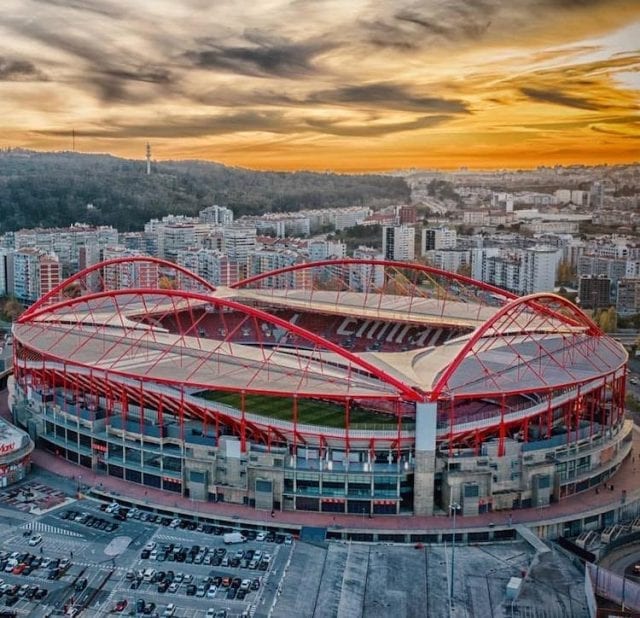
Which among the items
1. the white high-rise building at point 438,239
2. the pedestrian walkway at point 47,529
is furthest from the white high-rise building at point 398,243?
the pedestrian walkway at point 47,529

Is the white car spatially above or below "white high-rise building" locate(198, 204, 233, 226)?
below

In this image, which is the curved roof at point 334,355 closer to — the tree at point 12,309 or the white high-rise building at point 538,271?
the tree at point 12,309

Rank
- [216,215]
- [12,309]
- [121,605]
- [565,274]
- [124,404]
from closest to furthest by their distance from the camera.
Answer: [121,605] → [124,404] → [12,309] → [565,274] → [216,215]

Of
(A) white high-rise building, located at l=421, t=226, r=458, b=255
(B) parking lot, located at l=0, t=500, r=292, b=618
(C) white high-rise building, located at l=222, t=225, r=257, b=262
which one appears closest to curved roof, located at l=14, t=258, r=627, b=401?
(B) parking lot, located at l=0, t=500, r=292, b=618

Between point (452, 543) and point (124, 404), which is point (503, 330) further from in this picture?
point (124, 404)

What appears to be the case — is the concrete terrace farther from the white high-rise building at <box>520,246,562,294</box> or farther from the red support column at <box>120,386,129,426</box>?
the white high-rise building at <box>520,246,562,294</box>

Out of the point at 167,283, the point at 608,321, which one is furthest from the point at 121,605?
the point at 167,283

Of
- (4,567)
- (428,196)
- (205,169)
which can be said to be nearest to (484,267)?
(428,196)
